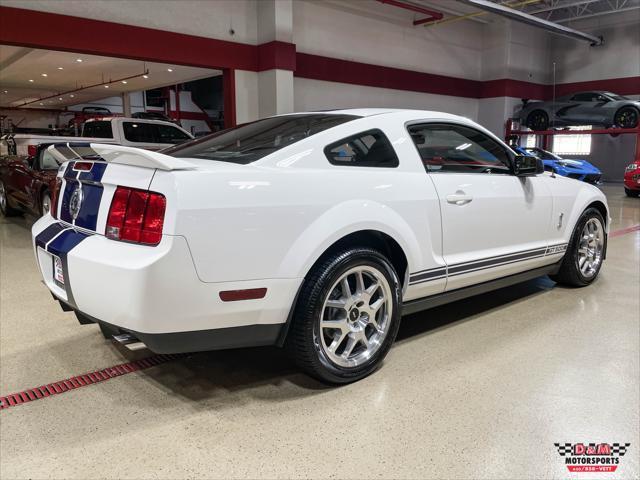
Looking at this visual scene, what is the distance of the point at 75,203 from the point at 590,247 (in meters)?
3.79

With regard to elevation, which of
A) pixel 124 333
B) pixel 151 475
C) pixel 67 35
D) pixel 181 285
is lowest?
pixel 151 475

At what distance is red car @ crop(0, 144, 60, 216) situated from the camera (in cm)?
612

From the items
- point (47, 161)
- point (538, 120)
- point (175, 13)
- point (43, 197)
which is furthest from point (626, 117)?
point (43, 197)

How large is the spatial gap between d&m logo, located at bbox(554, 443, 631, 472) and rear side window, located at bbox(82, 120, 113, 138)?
8.51 m

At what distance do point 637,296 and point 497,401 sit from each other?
2350 millimetres

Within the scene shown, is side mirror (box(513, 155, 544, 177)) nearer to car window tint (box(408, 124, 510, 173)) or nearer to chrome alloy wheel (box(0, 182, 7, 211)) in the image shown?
car window tint (box(408, 124, 510, 173))

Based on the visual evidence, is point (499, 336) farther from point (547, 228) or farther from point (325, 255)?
point (325, 255)

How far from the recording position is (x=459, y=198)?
2809 millimetres

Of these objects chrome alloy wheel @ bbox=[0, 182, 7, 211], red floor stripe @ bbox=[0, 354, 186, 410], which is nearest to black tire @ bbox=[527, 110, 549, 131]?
chrome alloy wheel @ bbox=[0, 182, 7, 211]

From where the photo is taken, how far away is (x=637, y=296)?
390 centimetres

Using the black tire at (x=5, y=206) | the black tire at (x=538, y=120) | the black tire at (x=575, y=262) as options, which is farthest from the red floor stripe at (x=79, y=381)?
the black tire at (x=538, y=120)

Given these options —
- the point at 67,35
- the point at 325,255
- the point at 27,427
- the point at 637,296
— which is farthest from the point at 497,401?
the point at 67,35

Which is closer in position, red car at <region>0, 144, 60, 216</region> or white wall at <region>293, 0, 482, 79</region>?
red car at <region>0, 144, 60, 216</region>

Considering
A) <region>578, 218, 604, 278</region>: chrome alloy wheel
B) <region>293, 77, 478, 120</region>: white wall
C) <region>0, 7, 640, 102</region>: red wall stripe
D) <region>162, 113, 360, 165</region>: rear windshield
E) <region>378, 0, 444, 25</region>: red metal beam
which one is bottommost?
<region>578, 218, 604, 278</region>: chrome alloy wheel
